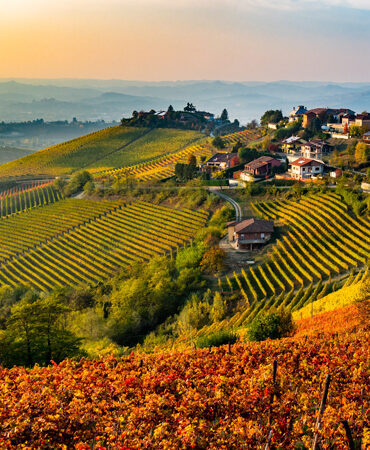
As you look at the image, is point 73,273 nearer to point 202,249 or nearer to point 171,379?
point 202,249

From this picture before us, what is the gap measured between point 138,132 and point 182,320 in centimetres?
13316

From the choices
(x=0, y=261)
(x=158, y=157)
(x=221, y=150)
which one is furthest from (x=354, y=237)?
(x=158, y=157)

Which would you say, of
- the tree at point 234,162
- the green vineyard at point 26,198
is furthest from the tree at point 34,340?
the green vineyard at point 26,198

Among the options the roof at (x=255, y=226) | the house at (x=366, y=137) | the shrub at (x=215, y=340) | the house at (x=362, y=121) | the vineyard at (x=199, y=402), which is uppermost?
the house at (x=362, y=121)

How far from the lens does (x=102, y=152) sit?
497ft

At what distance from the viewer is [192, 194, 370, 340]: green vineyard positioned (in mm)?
41562

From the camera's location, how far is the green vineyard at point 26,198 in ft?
331

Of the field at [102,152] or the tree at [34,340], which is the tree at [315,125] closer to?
the field at [102,152]

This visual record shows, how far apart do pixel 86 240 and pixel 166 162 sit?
180ft

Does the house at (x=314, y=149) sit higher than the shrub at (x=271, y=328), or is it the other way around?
the house at (x=314, y=149)

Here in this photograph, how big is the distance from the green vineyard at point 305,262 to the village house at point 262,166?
22.1 metres

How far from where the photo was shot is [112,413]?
14.9m

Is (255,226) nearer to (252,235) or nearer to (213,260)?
(252,235)

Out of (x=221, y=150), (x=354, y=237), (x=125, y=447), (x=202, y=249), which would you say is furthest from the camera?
(x=221, y=150)
